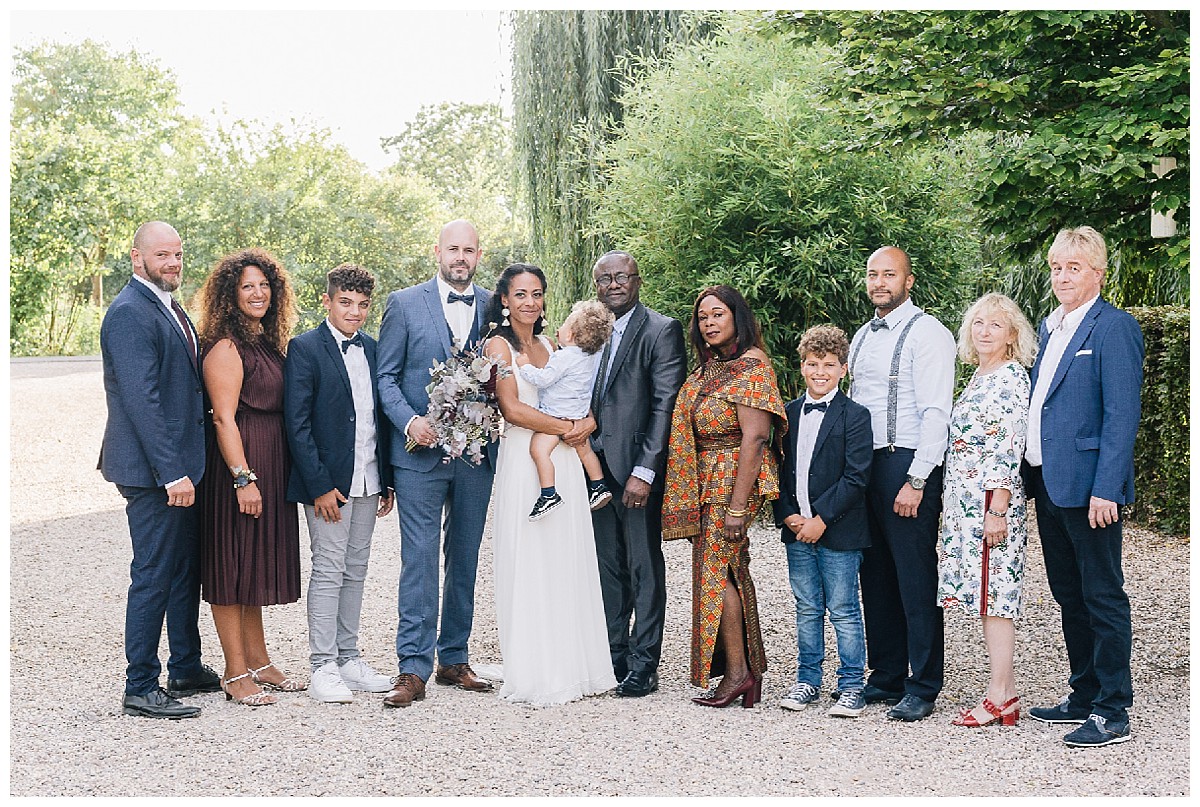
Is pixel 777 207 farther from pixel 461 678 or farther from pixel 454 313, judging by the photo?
pixel 461 678

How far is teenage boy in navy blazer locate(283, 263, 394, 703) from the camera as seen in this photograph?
545 cm

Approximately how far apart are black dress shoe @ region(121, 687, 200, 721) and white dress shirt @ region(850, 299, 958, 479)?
10.9 feet

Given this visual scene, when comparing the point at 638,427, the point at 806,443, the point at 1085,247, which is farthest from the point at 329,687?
the point at 1085,247

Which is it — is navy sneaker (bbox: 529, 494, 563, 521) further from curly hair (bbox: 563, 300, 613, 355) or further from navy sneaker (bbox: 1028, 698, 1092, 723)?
navy sneaker (bbox: 1028, 698, 1092, 723)

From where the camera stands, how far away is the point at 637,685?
221 inches

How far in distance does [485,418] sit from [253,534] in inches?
47.7

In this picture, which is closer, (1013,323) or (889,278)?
(1013,323)

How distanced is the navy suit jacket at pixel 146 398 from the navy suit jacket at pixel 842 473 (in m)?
2.71

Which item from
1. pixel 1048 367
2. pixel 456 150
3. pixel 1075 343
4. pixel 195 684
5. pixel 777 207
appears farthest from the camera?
pixel 456 150

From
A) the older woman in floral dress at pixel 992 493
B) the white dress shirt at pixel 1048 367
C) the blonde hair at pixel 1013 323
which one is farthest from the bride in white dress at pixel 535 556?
the white dress shirt at pixel 1048 367

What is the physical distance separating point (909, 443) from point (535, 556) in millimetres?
1788

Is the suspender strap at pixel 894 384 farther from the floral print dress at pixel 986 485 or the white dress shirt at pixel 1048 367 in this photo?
the white dress shirt at pixel 1048 367

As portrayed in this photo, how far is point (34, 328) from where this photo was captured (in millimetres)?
33656

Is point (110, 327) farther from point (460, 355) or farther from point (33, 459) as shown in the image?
point (33, 459)
